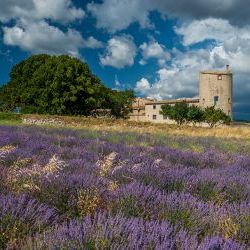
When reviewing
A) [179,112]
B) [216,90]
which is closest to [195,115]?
[179,112]

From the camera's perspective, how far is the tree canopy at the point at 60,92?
2557 inches

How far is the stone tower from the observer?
94562 mm

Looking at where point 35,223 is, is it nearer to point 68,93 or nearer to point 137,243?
point 137,243

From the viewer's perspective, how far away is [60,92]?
65.6 metres

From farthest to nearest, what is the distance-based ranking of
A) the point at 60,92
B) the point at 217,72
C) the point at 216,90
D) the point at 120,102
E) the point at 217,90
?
the point at 217,72 → the point at 216,90 → the point at 217,90 → the point at 120,102 → the point at 60,92

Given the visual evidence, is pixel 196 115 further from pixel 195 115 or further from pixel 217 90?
pixel 217 90

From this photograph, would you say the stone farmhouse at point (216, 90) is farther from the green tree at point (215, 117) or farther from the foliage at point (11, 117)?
the foliage at point (11, 117)

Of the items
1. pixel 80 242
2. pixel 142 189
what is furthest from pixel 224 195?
pixel 80 242

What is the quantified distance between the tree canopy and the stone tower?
27.6m

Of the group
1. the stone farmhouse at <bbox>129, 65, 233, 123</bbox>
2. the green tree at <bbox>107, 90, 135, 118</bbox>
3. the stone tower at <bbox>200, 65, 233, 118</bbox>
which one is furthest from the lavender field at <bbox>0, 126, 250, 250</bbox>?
the stone tower at <bbox>200, 65, 233, 118</bbox>

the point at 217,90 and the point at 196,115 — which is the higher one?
the point at 217,90

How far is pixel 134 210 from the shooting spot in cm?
354

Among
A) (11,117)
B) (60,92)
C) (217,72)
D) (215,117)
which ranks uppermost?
(217,72)

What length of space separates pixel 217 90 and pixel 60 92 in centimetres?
4158
